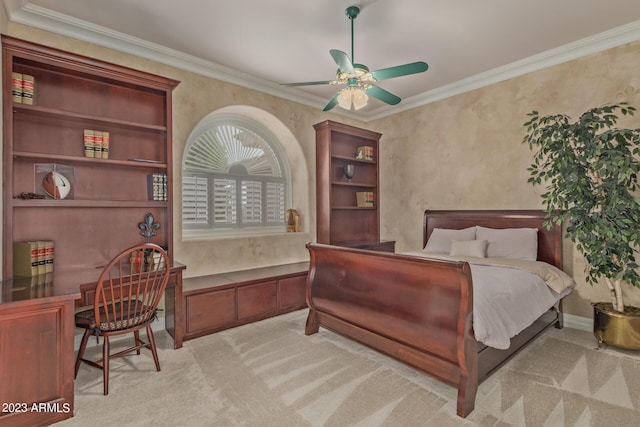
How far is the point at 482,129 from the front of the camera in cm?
383

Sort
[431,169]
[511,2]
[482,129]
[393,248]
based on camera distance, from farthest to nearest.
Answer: [393,248] → [431,169] → [482,129] → [511,2]

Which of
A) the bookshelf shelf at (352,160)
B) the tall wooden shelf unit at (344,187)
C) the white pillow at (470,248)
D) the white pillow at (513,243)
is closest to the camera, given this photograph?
the white pillow at (513,243)

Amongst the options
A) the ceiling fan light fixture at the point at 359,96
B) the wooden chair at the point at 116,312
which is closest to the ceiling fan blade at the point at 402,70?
the ceiling fan light fixture at the point at 359,96

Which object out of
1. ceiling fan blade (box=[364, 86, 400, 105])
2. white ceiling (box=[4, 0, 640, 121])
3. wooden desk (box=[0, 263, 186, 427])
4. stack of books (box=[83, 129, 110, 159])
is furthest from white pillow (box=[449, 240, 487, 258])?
stack of books (box=[83, 129, 110, 159])

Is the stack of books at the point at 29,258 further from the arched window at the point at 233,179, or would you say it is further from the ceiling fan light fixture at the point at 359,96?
the ceiling fan light fixture at the point at 359,96

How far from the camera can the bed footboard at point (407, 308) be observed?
1.78 metres

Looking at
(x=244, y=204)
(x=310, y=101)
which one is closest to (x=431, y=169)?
(x=310, y=101)

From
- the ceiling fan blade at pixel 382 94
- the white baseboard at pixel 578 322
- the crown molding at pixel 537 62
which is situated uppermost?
the crown molding at pixel 537 62

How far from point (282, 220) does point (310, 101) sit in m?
1.76

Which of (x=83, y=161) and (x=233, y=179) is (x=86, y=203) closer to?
(x=83, y=161)

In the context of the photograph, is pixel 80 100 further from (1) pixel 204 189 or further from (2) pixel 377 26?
(2) pixel 377 26

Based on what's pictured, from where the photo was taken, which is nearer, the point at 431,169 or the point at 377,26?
the point at 377,26

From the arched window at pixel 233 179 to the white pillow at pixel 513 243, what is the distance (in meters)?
2.68

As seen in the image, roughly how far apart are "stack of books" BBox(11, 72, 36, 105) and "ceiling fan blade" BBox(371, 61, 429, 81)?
2.60 meters
